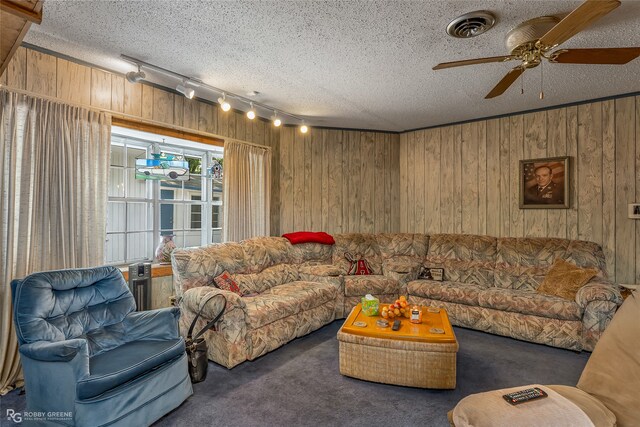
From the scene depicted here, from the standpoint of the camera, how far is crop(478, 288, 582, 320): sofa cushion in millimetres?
3090

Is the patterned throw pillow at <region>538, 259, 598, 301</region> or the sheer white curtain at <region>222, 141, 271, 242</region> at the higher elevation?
the sheer white curtain at <region>222, 141, 271, 242</region>

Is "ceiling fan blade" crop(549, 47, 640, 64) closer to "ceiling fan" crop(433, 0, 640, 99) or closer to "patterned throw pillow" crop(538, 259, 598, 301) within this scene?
"ceiling fan" crop(433, 0, 640, 99)

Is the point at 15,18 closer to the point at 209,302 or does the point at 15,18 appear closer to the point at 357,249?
the point at 209,302

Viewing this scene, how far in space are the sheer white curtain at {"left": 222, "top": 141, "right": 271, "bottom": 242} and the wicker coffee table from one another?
84.7 inches

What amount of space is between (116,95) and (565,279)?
4778 millimetres

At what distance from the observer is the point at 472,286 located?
3865 mm

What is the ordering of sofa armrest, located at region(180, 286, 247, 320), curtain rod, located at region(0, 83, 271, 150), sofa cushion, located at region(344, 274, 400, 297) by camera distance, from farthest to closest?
sofa cushion, located at region(344, 274, 400, 297)
sofa armrest, located at region(180, 286, 247, 320)
curtain rod, located at region(0, 83, 271, 150)

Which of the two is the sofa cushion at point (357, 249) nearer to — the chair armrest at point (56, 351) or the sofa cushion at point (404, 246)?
the sofa cushion at point (404, 246)

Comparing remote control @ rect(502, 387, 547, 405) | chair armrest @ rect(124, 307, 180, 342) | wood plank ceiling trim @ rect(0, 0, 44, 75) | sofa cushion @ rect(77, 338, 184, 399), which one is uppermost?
wood plank ceiling trim @ rect(0, 0, 44, 75)

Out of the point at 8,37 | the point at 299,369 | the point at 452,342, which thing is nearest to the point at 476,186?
the point at 452,342

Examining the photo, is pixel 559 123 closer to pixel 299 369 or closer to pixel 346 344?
pixel 346 344

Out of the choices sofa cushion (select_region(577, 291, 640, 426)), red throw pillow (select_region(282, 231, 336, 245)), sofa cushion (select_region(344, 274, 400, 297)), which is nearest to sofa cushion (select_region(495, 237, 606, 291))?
sofa cushion (select_region(344, 274, 400, 297))

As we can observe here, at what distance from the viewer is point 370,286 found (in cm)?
409

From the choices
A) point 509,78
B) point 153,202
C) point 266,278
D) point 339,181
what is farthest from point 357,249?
point 509,78
